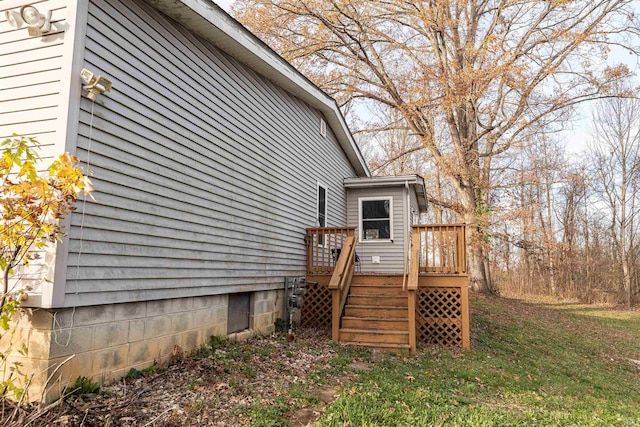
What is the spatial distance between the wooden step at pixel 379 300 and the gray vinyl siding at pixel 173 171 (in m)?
1.41

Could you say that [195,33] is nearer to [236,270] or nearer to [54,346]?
[236,270]

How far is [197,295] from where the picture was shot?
5.26 meters

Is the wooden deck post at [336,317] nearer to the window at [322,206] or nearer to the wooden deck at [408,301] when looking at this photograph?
the wooden deck at [408,301]

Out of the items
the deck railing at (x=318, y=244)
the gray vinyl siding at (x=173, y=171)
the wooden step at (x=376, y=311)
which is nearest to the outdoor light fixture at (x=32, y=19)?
the gray vinyl siding at (x=173, y=171)

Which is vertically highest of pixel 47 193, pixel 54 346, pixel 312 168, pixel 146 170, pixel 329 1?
pixel 329 1

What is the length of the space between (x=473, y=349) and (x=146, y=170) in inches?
250

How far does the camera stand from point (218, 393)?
158 inches

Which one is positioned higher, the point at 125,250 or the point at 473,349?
the point at 125,250

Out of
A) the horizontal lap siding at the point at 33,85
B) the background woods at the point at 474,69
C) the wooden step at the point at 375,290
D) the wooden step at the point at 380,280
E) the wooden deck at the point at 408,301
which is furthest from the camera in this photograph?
the background woods at the point at 474,69

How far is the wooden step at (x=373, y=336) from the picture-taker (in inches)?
268

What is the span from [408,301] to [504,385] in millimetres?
1961

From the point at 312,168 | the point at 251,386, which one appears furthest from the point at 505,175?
the point at 251,386

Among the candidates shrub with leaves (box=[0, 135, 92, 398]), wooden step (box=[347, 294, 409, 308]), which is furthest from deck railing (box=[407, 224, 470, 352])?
shrub with leaves (box=[0, 135, 92, 398])

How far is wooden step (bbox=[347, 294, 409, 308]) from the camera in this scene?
24.8 ft
